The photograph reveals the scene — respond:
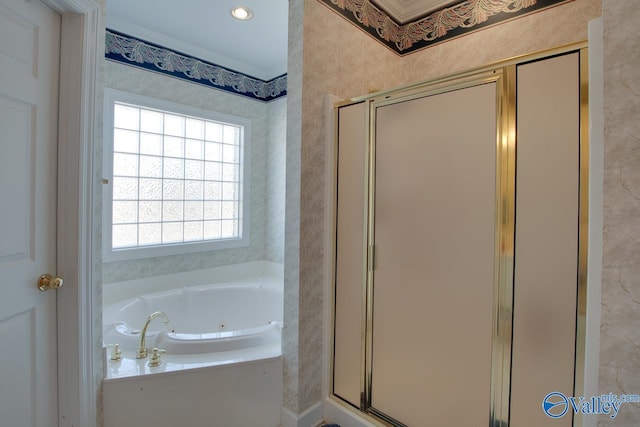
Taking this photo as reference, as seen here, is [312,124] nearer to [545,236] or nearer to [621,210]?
[545,236]

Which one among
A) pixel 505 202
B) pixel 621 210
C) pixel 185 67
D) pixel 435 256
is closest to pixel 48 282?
pixel 435 256

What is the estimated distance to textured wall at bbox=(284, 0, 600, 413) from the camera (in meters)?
1.69

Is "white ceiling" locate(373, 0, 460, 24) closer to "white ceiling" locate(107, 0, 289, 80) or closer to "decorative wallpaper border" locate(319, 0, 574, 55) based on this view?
"decorative wallpaper border" locate(319, 0, 574, 55)

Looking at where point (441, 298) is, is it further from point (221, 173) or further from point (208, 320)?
point (221, 173)

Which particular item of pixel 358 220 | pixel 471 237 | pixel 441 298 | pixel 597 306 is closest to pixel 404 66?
pixel 358 220

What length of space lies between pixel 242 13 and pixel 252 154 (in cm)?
132

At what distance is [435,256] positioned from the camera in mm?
1434

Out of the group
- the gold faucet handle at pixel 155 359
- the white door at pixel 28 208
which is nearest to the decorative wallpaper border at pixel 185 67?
the white door at pixel 28 208

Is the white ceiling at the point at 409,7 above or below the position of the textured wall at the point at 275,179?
above

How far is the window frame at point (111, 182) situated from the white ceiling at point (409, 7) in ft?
5.59

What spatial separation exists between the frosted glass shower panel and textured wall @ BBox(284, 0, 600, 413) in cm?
35

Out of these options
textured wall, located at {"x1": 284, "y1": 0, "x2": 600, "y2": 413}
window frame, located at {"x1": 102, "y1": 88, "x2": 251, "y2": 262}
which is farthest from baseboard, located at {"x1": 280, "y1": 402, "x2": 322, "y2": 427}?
window frame, located at {"x1": 102, "y1": 88, "x2": 251, "y2": 262}

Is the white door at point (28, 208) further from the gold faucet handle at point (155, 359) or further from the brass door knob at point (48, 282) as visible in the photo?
the gold faucet handle at point (155, 359)

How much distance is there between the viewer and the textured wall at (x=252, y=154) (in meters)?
2.55
